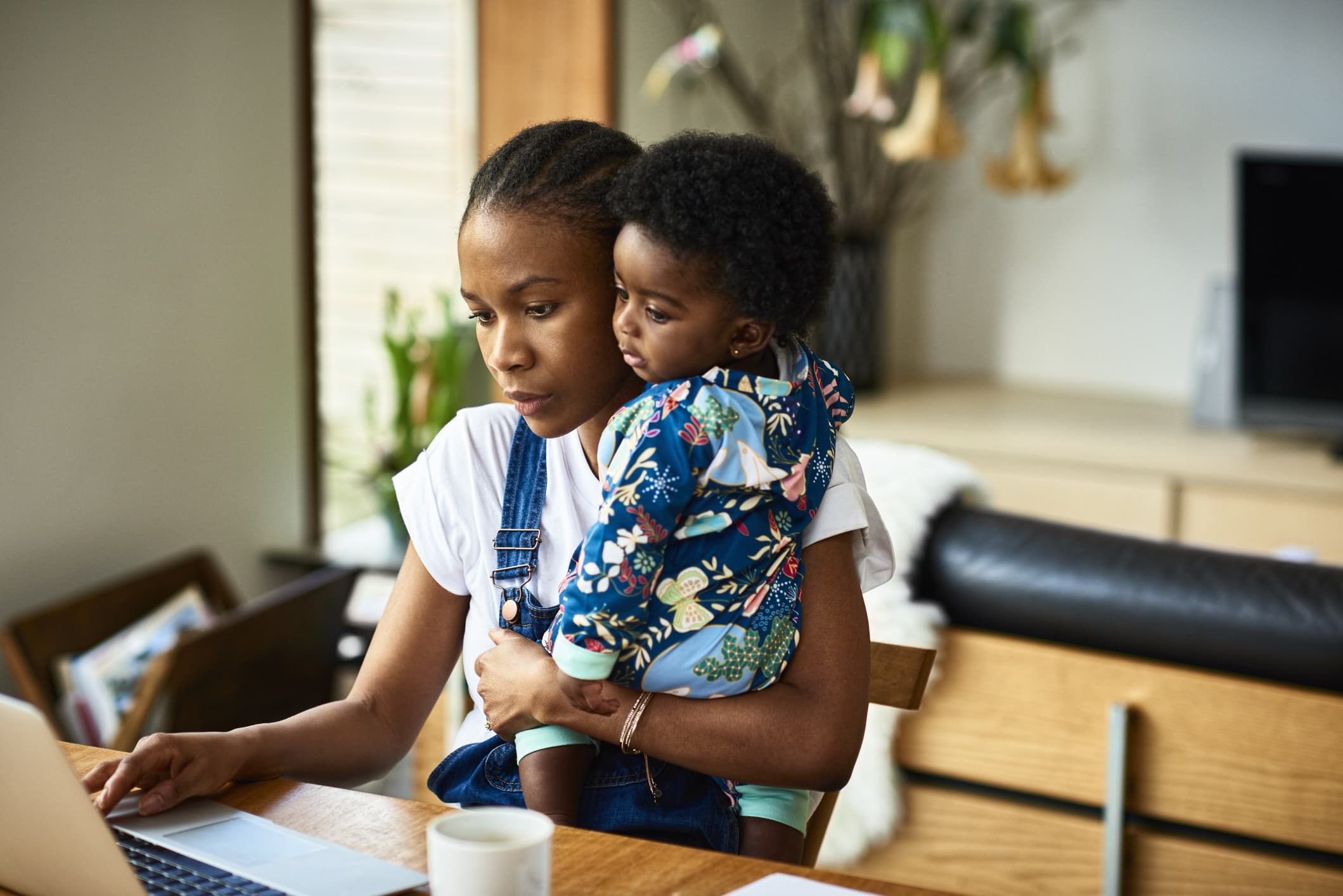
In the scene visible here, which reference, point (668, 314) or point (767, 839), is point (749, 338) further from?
point (767, 839)

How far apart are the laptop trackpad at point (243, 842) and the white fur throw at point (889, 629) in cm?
84

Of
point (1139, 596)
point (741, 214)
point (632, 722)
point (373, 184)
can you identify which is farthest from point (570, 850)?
point (373, 184)

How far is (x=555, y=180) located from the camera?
1040mm

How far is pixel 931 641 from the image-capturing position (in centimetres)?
159

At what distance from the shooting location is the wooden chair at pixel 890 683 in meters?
1.10

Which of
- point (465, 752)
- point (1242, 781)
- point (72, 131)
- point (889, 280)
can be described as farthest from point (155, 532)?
point (889, 280)

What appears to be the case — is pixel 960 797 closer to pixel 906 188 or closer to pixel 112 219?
pixel 112 219

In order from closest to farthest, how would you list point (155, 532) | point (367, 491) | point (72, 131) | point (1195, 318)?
1. point (72, 131)
2. point (155, 532)
3. point (367, 491)
4. point (1195, 318)

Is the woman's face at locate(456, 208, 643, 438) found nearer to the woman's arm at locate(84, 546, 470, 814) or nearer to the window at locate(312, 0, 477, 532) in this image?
the woman's arm at locate(84, 546, 470, 814)

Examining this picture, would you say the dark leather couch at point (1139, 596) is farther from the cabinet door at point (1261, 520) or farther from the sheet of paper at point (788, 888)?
the cabinet door at point (1261, 520)

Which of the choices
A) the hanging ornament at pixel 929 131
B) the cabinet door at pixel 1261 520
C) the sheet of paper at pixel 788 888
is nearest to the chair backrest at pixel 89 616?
the sheet of paper at pixel 788 888

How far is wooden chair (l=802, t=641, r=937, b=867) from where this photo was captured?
1100 millimetres

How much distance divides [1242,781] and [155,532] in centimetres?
179

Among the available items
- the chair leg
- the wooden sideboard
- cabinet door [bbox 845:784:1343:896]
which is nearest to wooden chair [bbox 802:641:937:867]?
the chair leg
